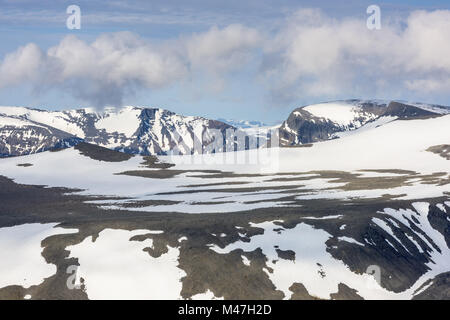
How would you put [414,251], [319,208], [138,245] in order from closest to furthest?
1. [138,245]
2. [414,251]
3. [319,208]

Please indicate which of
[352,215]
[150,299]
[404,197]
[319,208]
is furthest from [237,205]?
[150,299]

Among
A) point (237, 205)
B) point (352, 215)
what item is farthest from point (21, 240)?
point (352, 215)

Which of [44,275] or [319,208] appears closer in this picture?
[44,275]

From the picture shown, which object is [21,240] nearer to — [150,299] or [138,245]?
[138,245]

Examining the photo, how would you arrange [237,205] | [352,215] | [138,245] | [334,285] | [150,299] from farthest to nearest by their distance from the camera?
[237,205] < [352,215] < [138,245] < [334,285] < [150,299]

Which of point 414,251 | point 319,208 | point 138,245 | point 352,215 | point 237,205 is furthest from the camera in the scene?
point 237,205
